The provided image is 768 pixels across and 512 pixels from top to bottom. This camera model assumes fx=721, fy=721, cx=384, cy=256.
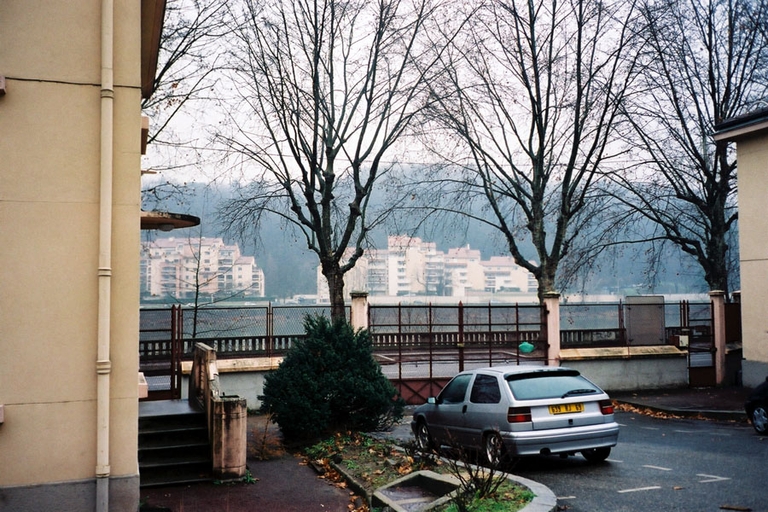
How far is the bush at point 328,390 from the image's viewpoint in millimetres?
12750

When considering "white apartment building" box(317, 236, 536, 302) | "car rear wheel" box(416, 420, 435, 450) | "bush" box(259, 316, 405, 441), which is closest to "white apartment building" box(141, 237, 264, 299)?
"white apartment building" box(317, 236, 536, 302)

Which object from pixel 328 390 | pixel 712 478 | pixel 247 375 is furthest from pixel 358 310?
pixel 712 478

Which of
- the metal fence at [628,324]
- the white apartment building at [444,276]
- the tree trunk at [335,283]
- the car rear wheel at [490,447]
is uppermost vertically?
the white apartment building at [444,276]

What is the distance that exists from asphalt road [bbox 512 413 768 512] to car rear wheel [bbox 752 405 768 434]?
0.27 metres

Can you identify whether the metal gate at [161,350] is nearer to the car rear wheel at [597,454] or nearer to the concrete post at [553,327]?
the car rear wheel at [597,454]

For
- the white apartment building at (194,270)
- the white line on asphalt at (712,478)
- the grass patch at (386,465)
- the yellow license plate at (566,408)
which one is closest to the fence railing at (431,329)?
the white apartment building at (194,270)

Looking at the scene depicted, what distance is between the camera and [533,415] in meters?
10.8

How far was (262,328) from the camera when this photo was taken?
20.6 metres

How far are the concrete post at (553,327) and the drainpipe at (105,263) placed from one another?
16110mm

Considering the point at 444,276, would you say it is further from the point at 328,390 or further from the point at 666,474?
the point at 666,474

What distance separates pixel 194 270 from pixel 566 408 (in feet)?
56.3

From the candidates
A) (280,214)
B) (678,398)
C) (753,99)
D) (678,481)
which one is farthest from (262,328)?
(753,99)

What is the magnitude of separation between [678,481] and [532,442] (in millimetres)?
2020

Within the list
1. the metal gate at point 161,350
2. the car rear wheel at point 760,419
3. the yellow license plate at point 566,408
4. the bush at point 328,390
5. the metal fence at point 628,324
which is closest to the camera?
the yellow license plate at point 566,408
